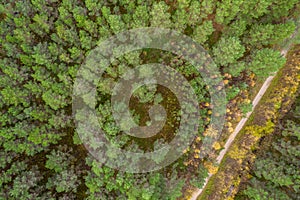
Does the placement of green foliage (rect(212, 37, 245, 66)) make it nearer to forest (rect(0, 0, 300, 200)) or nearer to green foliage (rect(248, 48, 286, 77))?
forest (rect(0, 0, 300, 200))

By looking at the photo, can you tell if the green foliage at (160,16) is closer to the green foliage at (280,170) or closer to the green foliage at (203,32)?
the green foliage at (203,32)

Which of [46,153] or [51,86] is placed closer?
[51,86]

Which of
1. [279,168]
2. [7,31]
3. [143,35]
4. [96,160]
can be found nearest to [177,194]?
[96,160]

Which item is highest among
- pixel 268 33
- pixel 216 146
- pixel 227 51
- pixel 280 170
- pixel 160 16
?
pixel 160 16

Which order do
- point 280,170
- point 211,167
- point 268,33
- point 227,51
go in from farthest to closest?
point 211,167, point 280,170, point 268,33, point 227,51

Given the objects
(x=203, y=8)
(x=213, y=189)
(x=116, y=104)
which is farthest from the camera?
(x=213, y=189)

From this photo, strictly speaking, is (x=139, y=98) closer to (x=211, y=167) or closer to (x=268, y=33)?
(x=211, y=167)

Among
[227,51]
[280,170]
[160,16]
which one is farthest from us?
[280,170]

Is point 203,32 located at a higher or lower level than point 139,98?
higher

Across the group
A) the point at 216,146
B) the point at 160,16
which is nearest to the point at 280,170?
the point at 216,146

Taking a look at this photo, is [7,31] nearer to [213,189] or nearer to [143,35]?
[143,35]
